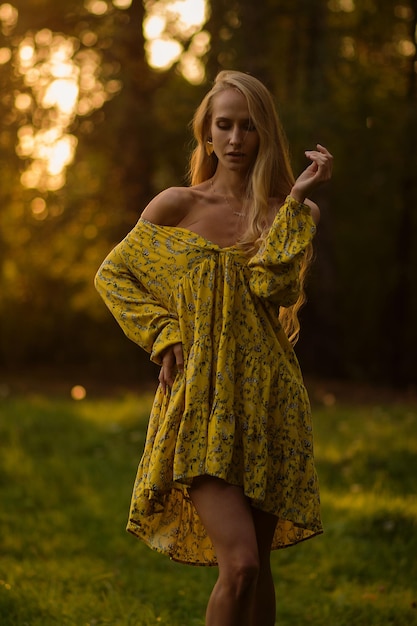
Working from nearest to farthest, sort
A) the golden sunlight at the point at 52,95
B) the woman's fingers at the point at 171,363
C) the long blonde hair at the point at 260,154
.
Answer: the woman's fingers at the point at 171,363 < the long blonde hair at the point at 260,154 < the golden sunlight at the point at 52,95

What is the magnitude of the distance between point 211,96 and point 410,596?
278 centimetres

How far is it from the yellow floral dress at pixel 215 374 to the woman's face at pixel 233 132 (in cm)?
30

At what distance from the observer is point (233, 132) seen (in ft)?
11.0

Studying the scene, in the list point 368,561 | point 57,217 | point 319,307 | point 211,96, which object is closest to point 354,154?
point 319,307

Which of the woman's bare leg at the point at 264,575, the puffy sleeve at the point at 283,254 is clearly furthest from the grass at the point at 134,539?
the puffy sleeve at the point at 283,254

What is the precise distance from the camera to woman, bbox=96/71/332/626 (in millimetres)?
3062

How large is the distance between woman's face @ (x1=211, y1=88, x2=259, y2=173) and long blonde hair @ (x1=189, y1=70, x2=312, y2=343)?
3cm

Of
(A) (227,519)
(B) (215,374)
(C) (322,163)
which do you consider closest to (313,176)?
(C) (322,163)

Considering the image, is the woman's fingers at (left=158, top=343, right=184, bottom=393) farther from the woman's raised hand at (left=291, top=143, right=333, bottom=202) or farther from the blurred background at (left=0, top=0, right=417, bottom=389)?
the blurred background at (left=0, top=0, right=417, bottom=389)

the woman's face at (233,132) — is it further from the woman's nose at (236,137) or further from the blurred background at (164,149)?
the blurred background at (164,149)

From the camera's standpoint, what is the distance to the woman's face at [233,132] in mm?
3342

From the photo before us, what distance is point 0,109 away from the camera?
12344 mm

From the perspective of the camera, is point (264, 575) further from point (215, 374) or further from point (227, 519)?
point (215, 374)

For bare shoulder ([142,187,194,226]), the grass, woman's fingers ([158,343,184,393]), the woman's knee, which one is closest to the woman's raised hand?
bare shoulder ([142,187,194,226])
